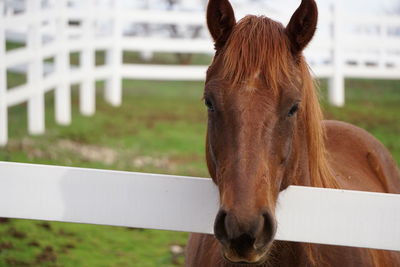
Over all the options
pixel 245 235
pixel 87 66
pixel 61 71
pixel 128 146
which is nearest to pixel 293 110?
pixel 245 235

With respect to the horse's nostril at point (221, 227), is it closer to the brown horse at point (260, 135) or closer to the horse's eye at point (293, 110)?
the brown horse at point (260, 135)

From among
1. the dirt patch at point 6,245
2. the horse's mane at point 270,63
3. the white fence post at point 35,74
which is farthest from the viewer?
the white fence post at point 35,74

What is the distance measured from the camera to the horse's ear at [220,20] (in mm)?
2662

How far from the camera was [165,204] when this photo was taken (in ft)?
8.85

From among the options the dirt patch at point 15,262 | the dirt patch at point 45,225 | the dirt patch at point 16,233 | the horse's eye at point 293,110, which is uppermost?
the horse's eye at point 293,110

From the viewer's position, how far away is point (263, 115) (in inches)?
94.6

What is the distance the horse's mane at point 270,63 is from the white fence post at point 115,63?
10.4 meters

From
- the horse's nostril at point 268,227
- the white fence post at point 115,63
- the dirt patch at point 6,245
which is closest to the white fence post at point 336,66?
the white fence post at point 115,63

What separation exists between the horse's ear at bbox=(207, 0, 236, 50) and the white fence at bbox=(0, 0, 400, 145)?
22.5 ft

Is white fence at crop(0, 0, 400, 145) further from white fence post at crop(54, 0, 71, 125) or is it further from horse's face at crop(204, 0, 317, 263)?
horse's face at crop(204, 0, 317, 263)

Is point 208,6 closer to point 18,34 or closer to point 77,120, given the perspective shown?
point 77,120

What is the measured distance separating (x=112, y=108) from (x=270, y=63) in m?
10.2

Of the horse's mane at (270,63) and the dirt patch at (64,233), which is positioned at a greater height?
the horse's mane at (270,63)

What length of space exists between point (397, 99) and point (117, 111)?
632cm
